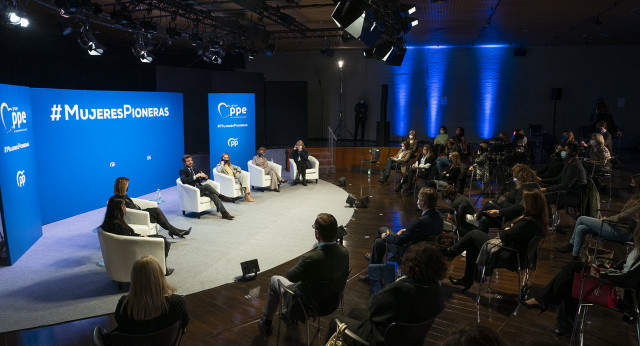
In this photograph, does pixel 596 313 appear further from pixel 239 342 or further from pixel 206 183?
pixel 206 183

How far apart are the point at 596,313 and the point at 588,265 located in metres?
0.77

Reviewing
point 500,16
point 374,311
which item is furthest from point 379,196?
point 374,311

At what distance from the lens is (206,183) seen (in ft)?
27.5

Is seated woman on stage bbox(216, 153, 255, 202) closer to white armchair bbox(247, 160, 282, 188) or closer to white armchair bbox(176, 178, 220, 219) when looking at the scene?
white armchair bbox(247, 160, 282, 188)

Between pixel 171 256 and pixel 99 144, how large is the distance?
4.01m

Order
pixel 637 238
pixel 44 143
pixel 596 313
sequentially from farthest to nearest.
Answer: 1. pixel 44 143
2. pixel 596 313
3. pixel 637 238

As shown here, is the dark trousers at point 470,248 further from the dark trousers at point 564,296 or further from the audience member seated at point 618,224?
the audience member seated at point 618,224

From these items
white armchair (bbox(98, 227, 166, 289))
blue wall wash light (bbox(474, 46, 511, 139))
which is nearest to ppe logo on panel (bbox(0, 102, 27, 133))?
white armchair (bbox(98, 227, 166, 289))

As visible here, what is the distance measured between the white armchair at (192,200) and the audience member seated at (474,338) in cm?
690

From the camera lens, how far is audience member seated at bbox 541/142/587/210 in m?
6.12

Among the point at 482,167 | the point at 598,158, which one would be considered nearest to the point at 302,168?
the point at 482,167

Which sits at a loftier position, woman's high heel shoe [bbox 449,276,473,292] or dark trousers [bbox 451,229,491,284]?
dark trousers [bbox 451,229,491,284]

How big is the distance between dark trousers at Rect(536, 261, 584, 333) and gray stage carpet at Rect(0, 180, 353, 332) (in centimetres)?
319

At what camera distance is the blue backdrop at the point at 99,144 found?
7.68m
